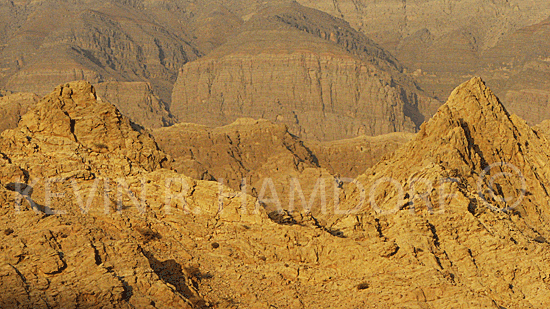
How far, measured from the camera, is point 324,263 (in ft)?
177

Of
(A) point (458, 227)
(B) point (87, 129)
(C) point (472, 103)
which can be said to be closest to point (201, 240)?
(A) point (458, 227)

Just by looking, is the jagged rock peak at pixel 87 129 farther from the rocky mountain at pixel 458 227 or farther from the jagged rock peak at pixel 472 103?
the jagged rock peak at pixel 472 103

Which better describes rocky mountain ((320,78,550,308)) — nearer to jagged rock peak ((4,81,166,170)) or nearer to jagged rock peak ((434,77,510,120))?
jagged rock peak ((434,77,510,120))

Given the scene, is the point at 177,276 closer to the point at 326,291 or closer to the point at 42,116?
the point at 326,291

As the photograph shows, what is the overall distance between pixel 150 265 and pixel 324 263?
9710mm

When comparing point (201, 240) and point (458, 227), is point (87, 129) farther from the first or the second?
point (458, 227)

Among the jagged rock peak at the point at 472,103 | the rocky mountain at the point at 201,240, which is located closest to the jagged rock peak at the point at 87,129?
the rocky mountain at the point at 201,240

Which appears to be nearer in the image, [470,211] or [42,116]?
[470,211]

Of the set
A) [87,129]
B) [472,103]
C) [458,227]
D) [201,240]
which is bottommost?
[201,240]

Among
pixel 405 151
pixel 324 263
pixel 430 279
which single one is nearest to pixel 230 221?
pixel 324 263

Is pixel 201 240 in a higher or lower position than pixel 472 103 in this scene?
lower

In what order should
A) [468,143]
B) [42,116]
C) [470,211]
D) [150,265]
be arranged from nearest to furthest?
[150,265] → [470,211] → [42,116] → [468,143]

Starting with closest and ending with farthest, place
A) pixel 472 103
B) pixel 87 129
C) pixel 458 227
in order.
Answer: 1. pixel 458 227
2. pixel 87 129
3. pixel 472 103

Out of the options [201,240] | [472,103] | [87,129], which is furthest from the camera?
[472,103]
